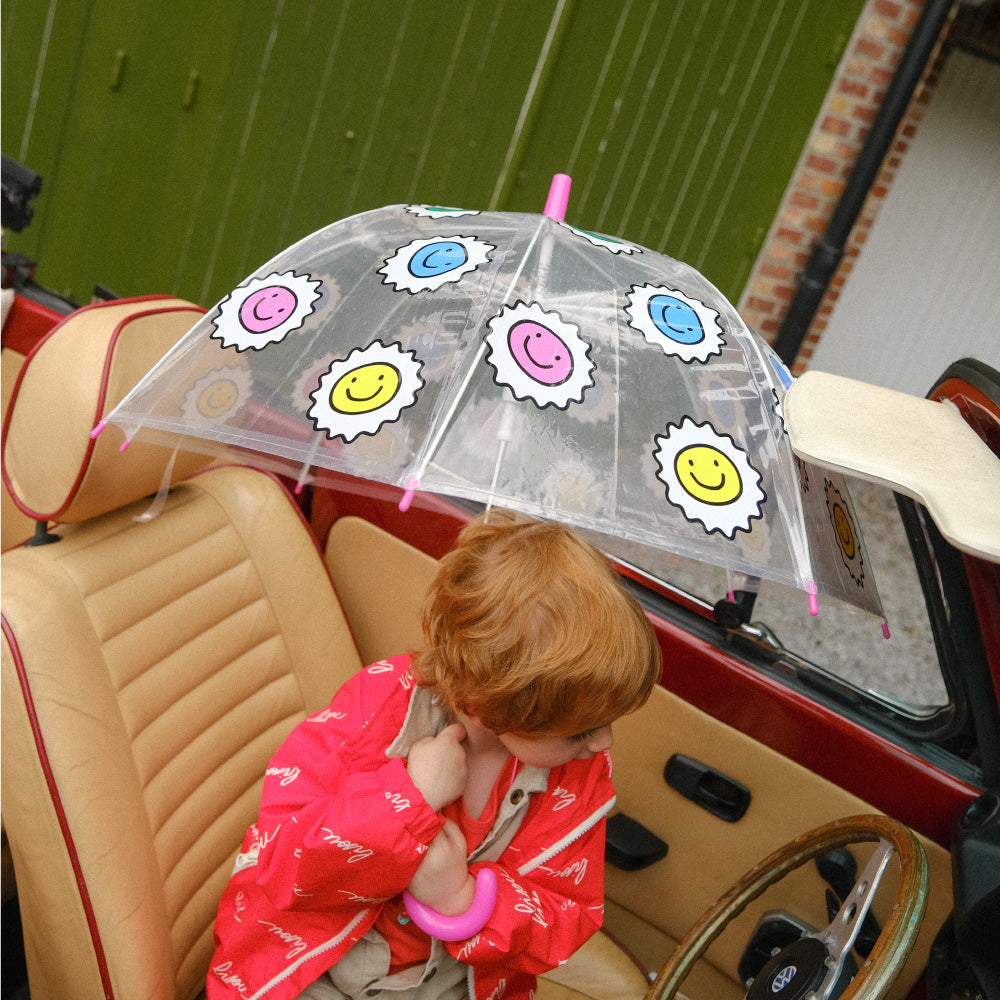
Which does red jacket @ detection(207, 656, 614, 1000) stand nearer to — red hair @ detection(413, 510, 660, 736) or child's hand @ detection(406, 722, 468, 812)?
child's hand @ detection(406, 722, 468, 812)

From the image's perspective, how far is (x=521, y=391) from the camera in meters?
1.21

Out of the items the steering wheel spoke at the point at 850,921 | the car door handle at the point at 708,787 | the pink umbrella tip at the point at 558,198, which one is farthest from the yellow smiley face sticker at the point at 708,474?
the car door handle at the point at 708,787

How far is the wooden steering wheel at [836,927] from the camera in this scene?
1.13m

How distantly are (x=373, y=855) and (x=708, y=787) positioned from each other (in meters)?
0.83

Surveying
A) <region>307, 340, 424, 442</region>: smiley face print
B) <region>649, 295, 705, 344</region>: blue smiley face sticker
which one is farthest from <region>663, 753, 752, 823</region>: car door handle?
<region>307, 340, 424, 442</region>: smiley face print

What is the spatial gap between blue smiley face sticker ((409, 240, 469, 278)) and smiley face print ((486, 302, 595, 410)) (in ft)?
0.40

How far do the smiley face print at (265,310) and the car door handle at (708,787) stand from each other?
1.07 metres

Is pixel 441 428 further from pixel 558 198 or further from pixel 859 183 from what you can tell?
pixel 859 183

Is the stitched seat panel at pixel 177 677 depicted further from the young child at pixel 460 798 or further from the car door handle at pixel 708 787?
the car door handle at pixel 708 787

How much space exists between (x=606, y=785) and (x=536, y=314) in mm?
712

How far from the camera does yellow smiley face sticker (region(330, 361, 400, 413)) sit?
122 centimetres

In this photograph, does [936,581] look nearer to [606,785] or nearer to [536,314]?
[606,785]

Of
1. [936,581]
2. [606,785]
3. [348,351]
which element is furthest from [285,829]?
[936,581]

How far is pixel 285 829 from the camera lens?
1310 millimetres
